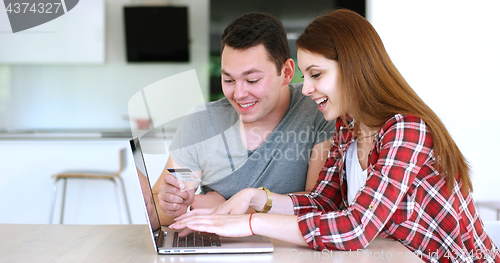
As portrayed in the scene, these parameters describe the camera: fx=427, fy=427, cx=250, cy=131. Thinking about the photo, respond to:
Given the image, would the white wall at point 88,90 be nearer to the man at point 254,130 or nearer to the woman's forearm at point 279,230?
the man at point 254,130

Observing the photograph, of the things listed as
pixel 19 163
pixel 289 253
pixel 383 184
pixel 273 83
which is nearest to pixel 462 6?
pixel 273 83

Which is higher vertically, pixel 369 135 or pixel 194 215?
pixel 369 135

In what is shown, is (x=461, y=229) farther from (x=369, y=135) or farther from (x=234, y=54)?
(x=234, y=54)

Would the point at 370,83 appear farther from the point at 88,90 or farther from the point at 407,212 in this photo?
the point at 88,90

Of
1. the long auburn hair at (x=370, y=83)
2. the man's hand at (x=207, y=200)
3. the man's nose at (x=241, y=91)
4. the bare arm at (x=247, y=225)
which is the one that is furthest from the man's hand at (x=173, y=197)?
the long auburn hair at (x=370, y=83)

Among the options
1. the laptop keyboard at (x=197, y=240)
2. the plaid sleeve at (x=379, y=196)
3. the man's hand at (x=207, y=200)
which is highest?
the plaid sleeve at (x=379, y=196)

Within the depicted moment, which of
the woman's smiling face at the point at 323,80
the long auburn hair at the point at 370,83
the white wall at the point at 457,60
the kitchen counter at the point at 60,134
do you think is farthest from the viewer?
the kitchen counter at the point at 60,134

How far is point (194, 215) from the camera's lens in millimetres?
1036

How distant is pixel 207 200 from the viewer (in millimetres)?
1434

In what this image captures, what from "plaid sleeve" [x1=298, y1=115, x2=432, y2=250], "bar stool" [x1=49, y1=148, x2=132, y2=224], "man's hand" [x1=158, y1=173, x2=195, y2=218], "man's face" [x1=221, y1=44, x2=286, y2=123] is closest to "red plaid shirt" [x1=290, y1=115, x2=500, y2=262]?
"plaid sleeve" [x1=298, y1=115, x2=432, y2=250]

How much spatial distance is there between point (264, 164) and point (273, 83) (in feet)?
1.03

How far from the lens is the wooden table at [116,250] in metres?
0.87

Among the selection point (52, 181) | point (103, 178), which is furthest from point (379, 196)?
point (52, 181)

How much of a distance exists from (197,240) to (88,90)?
8.18 ft
